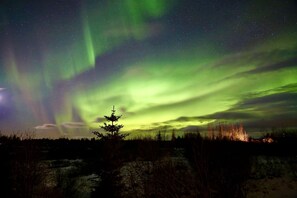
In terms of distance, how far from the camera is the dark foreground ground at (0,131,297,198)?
1062 cm

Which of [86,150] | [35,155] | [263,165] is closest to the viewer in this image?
[35,155]

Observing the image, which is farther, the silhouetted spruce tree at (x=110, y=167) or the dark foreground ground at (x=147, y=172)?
the silhouetted spruce tree at (x=110, y=167)

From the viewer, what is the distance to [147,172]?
27.3 m

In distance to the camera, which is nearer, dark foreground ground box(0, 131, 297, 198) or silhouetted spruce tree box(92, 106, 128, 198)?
dark foreground ground box(0, 131, 297, 198)

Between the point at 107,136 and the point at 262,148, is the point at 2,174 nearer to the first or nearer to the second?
the point at 107,136

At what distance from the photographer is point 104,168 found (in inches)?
1254

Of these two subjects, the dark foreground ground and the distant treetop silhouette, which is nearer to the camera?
the dark foreground ground

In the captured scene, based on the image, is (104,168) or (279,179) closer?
(104,168)

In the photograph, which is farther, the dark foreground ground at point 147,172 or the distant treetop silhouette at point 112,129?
the distant treetop silhouette at point 112,129

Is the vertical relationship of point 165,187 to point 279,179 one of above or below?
above

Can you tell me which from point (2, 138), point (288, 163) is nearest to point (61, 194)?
point (2, 138)

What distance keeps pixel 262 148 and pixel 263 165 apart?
521 inches

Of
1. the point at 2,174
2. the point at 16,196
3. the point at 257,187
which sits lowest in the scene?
the point at 257,187

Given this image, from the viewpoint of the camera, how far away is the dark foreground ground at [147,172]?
1062 centimetres
